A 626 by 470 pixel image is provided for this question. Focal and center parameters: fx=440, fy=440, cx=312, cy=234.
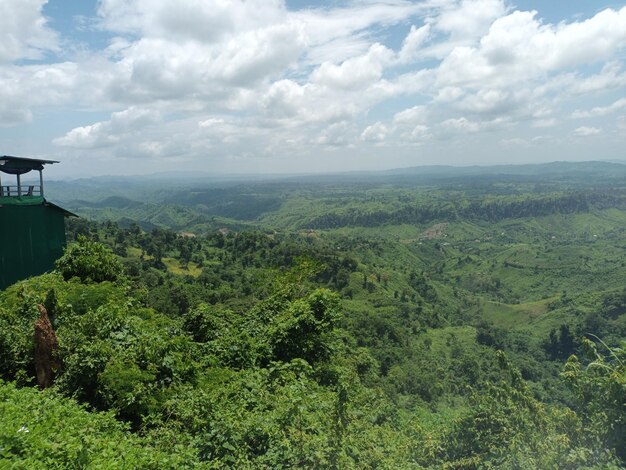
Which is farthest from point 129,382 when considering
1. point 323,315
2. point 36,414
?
point 323,315

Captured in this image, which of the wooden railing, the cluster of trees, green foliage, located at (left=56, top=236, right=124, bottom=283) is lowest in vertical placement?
the cluster of trees

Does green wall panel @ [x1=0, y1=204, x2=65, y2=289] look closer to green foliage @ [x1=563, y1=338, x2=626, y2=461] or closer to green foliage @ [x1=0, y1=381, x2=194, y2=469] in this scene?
green foliage @ [x1=0, y1=381, x2=194, y2=469]

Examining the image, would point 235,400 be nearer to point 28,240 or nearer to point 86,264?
point 86,264

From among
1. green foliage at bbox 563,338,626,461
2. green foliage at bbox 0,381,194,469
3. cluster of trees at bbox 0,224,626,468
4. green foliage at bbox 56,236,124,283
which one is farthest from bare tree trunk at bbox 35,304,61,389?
green foliage at bbox 563,338,626,461

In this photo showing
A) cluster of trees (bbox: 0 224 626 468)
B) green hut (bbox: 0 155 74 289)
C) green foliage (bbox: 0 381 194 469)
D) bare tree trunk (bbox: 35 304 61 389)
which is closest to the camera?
green foliage (bbox: 0 381 194 469)

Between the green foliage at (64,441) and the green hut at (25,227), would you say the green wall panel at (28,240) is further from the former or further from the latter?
the green foliage at (64,441)

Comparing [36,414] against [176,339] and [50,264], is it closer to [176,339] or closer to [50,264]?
[176,339]
